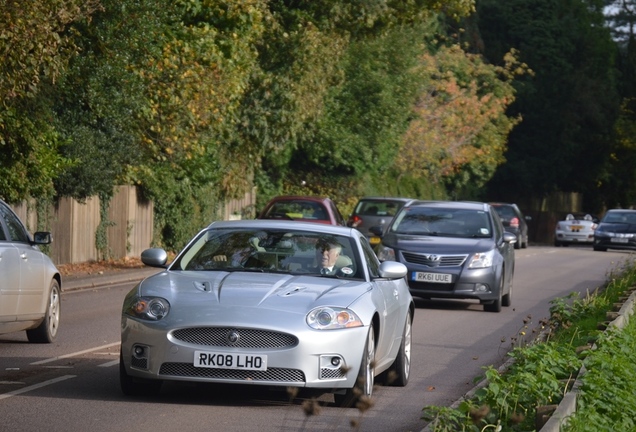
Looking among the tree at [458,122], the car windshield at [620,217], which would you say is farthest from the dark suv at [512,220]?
the tree at [458,122]

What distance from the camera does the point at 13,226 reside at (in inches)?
525

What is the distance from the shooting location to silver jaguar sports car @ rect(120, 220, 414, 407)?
30.2ft

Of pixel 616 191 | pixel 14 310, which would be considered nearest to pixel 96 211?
pixel 14 310

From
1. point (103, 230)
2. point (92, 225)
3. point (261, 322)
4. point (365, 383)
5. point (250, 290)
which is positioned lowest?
point (103, 230)

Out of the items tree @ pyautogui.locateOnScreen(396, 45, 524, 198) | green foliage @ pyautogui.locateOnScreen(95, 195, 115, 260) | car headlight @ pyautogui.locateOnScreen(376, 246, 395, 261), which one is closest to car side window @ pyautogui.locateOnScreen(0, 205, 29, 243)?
car headlight @ pyautogui.locateOnScreen(376, 246, 395, 261)

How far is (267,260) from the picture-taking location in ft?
34.8

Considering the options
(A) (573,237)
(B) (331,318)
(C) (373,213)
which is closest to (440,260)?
(B) (331,318)

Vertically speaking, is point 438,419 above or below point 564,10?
below

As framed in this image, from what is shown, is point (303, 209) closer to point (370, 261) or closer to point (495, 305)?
point (495, 305)

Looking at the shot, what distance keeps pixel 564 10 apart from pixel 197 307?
6065 cm

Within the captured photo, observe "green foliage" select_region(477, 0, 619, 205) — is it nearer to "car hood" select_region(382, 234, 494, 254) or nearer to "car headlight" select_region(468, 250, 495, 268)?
"car hood" select_region(382, 234, 494, 254)

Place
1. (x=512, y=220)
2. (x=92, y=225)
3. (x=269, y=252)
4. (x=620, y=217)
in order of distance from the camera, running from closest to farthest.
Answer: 1. (x=269, y=252)
2. (x=92, y=225)
3. (x=620, y=217)
4. (x=512, y=220)

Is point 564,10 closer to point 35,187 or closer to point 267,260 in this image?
point 35,187

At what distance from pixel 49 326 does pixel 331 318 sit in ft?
17.4
